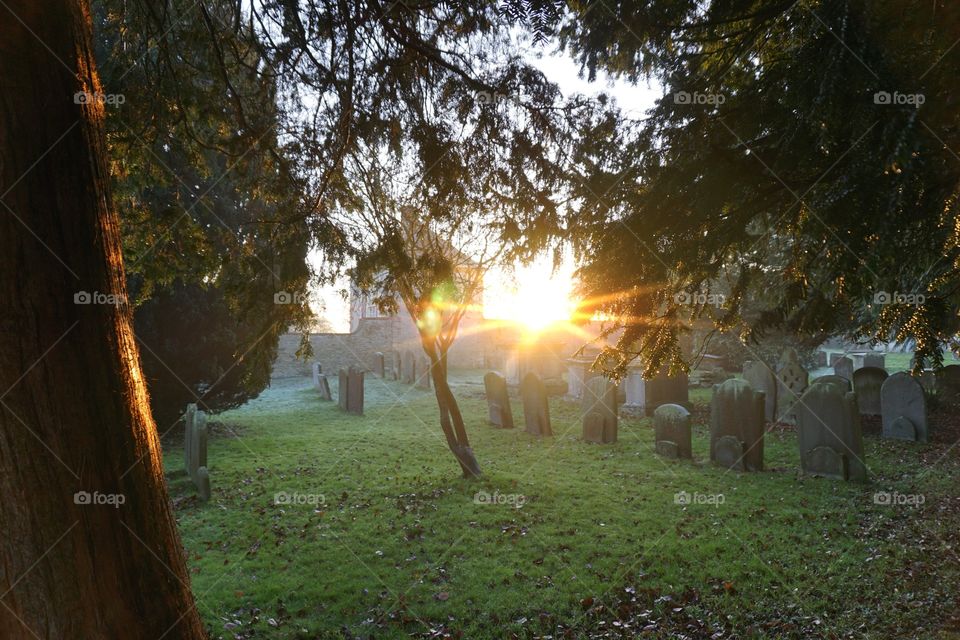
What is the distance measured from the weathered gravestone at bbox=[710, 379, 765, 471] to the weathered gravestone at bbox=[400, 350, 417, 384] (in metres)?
13.9

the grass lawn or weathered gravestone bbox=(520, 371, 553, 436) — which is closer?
the grass lawn

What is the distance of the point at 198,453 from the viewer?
25.9 ft

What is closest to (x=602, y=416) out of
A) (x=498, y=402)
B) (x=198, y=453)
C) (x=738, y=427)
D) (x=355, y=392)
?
(x=738, y=427)

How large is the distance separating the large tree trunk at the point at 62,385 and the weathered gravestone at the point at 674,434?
814cm

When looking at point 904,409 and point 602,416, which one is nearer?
point 904,409

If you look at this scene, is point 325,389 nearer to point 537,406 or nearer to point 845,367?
point 537,406

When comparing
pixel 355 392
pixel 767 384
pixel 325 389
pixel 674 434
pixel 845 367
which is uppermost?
pixel 845 367

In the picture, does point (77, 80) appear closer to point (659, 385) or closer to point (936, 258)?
point (936, 258)

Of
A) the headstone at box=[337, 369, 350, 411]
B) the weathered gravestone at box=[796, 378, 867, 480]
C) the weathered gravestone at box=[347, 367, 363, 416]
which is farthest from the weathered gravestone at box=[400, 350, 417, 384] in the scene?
the weathered gravestone at box=[796, 378, 867, 480]

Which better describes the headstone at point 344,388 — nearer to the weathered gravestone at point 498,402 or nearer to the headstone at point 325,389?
the headstone at point 325,389

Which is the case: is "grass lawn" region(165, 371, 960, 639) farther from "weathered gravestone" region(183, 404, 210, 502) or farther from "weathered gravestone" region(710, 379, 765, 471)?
"weathered gravestone" region(710, 379, 765, 471)

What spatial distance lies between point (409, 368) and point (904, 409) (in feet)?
50.2

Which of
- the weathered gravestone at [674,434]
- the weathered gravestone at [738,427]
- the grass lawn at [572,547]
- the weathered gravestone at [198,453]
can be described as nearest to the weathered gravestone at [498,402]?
the grass lawn at [572,547]

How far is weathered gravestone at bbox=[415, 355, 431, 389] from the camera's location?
20.4 meters
